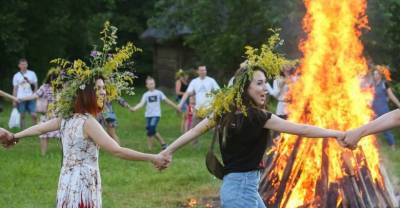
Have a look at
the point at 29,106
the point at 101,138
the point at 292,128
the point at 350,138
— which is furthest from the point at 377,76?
the point at 101,138

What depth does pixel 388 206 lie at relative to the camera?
8.91 metres

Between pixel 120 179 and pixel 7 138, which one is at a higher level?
pixel 7 138

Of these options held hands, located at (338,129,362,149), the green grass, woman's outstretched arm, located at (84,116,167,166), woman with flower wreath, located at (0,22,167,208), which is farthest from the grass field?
woman's outstretched arm, located at (84,116,167,166)

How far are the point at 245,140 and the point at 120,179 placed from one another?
6730 millimetres

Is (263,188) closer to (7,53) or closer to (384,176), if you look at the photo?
(384,176)

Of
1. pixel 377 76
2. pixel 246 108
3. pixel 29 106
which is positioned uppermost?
pixel 377 76

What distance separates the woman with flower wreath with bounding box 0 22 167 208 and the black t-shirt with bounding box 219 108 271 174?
2.57ft

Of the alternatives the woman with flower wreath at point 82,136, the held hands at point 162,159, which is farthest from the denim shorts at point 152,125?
the woman with flower wreath at point 82,136

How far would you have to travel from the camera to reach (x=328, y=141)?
916 cm

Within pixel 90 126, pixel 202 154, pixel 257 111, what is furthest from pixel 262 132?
pixel 202 154

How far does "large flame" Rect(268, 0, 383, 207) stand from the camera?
9156 millimetres

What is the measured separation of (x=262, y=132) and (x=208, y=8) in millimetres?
16021

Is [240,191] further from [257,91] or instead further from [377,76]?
[377,76]

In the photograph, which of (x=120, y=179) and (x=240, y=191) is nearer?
(x=240, y=191)
